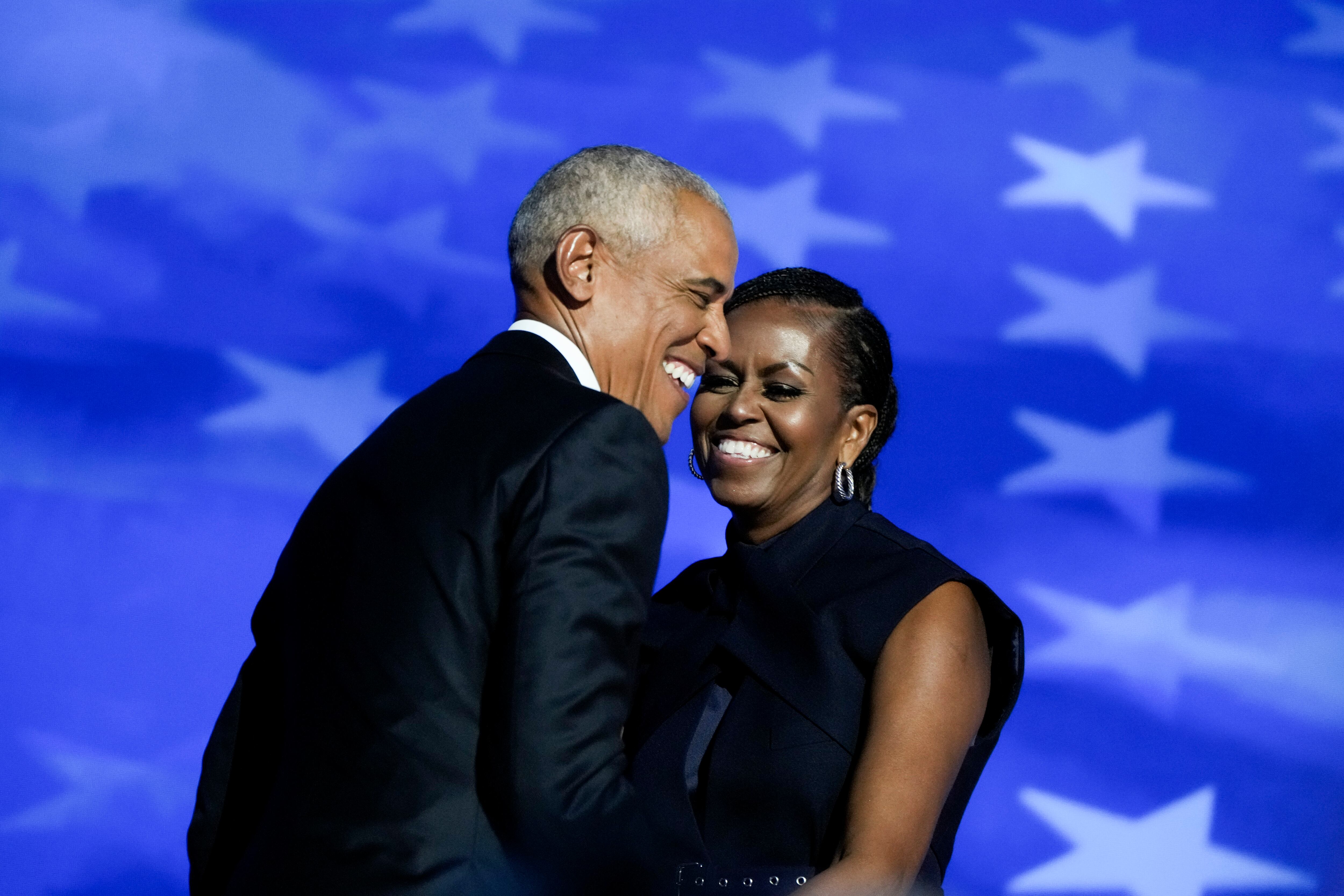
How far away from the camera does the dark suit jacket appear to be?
100cm

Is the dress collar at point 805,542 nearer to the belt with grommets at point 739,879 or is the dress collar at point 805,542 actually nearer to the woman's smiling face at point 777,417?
the woman's smiling face at point 777,417

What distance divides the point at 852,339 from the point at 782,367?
11 centimetres

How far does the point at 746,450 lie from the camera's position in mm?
1804

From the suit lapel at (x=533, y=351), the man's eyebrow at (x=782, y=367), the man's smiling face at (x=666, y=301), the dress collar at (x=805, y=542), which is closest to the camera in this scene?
the suit lapel at (x=533, y=351)

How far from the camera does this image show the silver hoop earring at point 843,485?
1824 millimetres

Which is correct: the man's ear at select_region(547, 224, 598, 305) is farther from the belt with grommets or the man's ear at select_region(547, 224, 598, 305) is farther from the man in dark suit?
the belt with grommets

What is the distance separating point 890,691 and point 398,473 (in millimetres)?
653

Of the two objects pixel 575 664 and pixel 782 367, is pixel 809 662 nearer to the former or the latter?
pixel 782 367

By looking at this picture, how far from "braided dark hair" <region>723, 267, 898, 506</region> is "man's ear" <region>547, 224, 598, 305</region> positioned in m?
0.55

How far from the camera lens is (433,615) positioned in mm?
1032

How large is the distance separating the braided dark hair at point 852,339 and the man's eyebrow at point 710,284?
46 centimetres

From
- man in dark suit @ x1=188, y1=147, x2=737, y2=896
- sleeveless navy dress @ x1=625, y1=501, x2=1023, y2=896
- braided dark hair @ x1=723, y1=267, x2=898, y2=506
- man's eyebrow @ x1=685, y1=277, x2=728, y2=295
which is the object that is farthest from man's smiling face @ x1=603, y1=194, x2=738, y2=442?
braided dark hair @ x1=723, y1=267, x2=898, y2=506

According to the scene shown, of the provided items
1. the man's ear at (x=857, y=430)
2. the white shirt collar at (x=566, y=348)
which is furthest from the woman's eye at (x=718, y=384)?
the white shirt collar at (x=566, y=348)

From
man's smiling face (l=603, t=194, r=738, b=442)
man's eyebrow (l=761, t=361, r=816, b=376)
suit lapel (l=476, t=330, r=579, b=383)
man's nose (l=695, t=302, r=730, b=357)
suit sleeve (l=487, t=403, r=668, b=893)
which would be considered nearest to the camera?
suit sleeve (l=487, t=403, r=668, b=893)
